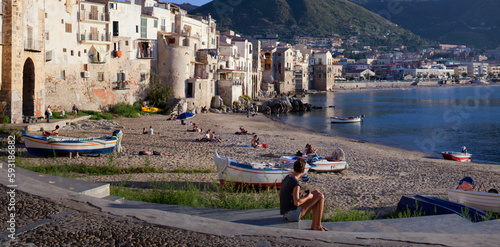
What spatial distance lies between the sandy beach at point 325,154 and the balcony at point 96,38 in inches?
Result: 263

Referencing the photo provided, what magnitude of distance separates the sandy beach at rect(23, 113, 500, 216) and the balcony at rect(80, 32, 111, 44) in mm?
6675

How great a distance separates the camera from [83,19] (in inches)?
1345

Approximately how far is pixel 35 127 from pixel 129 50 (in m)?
17.4

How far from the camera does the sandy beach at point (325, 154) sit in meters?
13.9

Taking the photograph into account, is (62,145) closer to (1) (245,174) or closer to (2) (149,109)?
(1) (245,174)

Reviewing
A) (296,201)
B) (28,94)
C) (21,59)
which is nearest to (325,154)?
(21,59)

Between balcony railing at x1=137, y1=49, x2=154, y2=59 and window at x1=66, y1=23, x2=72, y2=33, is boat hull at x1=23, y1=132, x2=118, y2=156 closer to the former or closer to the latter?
window at x1=66, y1=23, x2=72, y2=33

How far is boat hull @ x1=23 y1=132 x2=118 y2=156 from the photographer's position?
657 inches

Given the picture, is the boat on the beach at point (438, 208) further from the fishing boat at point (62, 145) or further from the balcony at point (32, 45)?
the balcony at point (32, 45)

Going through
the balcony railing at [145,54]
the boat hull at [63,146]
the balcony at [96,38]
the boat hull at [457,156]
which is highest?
the balcony at [96,38]

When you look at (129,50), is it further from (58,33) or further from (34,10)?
(34,10)

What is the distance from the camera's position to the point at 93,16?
1382 inches

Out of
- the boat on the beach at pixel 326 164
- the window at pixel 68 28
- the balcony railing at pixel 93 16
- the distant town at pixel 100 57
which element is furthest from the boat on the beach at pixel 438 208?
the balcony railing at pixel 93 16

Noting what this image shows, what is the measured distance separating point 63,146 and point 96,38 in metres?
20.3
